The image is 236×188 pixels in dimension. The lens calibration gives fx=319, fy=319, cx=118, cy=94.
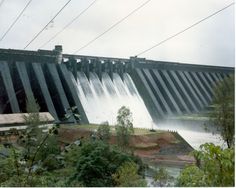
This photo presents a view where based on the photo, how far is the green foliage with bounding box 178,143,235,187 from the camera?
2.99 metres

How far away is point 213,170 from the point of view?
10.3 feet

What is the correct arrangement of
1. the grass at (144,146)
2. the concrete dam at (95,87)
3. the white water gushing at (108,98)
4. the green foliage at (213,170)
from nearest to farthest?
the green foliage at (213,170), the grass at (144,146), the concrete dam at (95,87), the white water gushing at (108,98)

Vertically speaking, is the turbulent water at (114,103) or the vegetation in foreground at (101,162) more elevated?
the turbulent water at (114,103)

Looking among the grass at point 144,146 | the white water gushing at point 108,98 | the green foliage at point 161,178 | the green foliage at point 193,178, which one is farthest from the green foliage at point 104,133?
the green foliage at point 193,178

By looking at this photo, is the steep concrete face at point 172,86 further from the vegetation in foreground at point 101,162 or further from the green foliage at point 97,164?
the green foliage at point 97,164

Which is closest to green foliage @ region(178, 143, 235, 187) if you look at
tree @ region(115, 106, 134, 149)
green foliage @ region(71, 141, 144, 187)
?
green foliage @ region(71, 141, 144, 187)

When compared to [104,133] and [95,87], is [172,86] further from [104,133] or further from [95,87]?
[104,133]

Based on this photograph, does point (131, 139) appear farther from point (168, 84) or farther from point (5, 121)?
point (168, 84)

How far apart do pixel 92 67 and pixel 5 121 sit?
1611 cm

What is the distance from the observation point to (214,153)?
3043 millimetres

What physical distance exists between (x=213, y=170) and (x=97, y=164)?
8.89 m

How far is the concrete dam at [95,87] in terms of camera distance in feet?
101

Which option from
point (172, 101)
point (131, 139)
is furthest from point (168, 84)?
point (131, 139)

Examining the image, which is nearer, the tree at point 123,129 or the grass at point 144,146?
the tree at point 123,129
